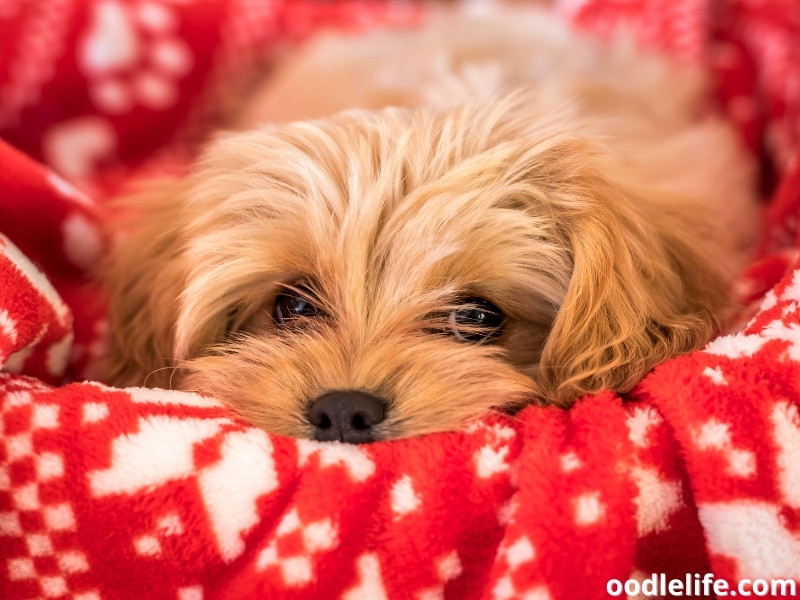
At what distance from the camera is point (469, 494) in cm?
108

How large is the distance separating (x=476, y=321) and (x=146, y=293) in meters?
0.66

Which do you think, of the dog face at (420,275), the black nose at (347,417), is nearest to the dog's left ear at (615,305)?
the dog face at (420,275)

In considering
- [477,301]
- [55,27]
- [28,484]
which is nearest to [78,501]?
[28,484]

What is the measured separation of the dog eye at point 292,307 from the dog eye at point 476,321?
0.24 m

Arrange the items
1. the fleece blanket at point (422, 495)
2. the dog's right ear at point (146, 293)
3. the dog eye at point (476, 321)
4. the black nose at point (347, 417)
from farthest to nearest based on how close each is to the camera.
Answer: the dog's right ear at point (146, 293), the dog eye at point (476, 321), the black nose at point (347, 417), the fleece blanket at point (422, 495)

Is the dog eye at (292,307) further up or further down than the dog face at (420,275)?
further down

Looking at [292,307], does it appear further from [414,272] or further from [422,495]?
[422,495]

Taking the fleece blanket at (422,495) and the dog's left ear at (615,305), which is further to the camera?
the dog's left ear at (615,305)

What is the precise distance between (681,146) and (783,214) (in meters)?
0.30

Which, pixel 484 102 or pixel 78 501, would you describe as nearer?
pixel 78 501

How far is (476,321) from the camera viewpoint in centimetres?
138

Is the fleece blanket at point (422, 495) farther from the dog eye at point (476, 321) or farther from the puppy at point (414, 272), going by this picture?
the dog eye at point (476, 321)

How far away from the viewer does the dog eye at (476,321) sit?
1355 mm

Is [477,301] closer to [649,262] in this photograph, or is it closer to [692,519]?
[649,262]
